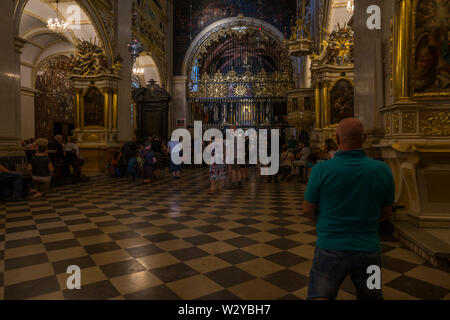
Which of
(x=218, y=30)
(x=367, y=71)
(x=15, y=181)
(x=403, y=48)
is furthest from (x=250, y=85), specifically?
(x=403, y=48)

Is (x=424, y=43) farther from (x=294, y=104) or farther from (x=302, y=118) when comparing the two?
(x=294, y=104)

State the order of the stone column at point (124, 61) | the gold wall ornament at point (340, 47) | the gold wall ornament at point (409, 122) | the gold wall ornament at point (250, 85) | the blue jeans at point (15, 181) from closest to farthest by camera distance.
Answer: the gold wall ornament at point (409, 122), the blue jeans at point (15, 181), the gold wall ornament at point (340, 47), the stone column at point (124, 61), the gold wall ornament at point (250, 85)

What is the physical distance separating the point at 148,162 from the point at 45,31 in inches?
409

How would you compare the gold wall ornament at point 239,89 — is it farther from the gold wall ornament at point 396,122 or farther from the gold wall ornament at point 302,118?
the gold wall ornament at point 396,122

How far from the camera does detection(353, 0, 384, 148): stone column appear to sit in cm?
511

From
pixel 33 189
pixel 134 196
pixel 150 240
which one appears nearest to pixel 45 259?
pixel 150 240

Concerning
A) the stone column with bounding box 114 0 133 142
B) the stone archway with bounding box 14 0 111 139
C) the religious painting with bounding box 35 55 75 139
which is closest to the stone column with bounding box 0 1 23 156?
the stone archway with bounding box 14 0 111 139

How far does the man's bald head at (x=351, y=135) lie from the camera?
1501mm

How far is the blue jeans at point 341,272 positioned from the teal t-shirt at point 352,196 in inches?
1.3

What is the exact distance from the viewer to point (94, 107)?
11953 millimetres

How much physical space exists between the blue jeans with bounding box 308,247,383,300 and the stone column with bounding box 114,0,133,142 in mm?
12287

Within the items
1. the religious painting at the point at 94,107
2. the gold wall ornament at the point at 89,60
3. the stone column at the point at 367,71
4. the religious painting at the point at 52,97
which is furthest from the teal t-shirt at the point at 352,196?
the religious painting at the point at 52,97

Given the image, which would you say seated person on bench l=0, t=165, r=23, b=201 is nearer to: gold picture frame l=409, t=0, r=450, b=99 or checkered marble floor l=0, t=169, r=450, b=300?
checkered marble floor l=0, t=169, r=450, b=300
